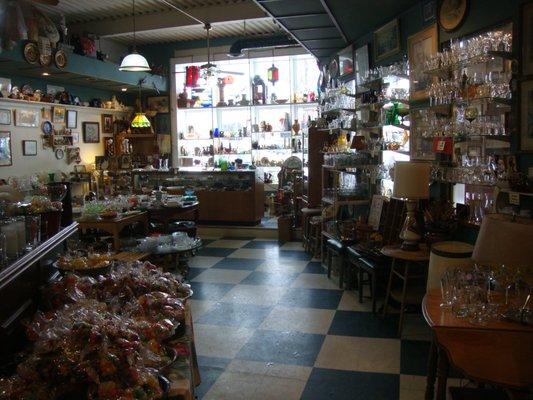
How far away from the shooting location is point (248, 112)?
37.9ft

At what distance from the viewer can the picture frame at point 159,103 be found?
38.1 ft

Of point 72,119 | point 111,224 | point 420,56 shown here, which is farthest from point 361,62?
point 72,119

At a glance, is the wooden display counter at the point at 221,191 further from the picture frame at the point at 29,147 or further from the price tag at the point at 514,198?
the price tag at the point at 514,198

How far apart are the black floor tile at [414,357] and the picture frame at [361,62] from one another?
353 centimetres

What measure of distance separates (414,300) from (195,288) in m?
2.66

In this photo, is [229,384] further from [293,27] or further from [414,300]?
[293,27]

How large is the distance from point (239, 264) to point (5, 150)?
4565 mm

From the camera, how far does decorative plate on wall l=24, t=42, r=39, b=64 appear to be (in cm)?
718

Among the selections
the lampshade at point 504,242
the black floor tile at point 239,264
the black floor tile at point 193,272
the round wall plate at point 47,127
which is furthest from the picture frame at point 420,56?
the round wall plate at point 47,127

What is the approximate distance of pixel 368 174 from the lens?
20.8 feet

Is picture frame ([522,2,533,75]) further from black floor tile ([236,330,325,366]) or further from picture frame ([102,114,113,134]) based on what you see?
picture frame ([102,114,113,134])

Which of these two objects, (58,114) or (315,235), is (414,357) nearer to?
(315,235)

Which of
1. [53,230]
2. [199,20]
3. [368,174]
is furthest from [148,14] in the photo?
[53,230]

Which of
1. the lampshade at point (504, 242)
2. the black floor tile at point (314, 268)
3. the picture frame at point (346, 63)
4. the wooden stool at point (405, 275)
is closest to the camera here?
the lampshade at point (504, 242)
